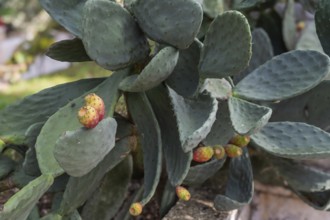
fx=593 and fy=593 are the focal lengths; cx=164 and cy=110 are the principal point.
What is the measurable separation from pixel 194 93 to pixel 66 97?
338mm

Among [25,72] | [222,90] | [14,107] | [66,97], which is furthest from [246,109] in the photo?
[25,72]

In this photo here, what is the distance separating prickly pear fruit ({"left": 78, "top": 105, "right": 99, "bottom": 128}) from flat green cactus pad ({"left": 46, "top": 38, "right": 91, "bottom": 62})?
42 centimetres

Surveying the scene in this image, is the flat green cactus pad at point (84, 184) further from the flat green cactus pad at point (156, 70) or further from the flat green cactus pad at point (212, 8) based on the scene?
the flat green cactus pad at point (212, 8)

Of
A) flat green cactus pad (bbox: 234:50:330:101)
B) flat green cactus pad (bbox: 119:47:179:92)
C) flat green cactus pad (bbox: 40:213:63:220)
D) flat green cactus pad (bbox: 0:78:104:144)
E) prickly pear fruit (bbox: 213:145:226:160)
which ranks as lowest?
flat green cactus pad (bbox: 40:213:63:220)

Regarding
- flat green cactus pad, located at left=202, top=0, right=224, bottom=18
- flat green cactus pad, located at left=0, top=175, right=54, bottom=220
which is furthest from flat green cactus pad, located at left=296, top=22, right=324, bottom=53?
flat green cactus pad, located at left=0, top=175, right=54, bottom=220

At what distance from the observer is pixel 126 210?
5.03 feet

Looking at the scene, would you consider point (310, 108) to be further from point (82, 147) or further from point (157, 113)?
point (82, 147)

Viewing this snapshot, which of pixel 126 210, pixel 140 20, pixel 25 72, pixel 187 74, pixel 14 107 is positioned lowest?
pixel 25 72

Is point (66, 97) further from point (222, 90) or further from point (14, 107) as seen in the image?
point (222, 90)

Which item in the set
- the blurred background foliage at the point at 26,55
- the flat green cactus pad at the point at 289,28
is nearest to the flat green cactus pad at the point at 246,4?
the flat green cactus pad at the point at 289,28

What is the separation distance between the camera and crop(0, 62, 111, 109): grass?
3271 mm

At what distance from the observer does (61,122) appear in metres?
1.28

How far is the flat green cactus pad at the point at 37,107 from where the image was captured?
1.40 meters

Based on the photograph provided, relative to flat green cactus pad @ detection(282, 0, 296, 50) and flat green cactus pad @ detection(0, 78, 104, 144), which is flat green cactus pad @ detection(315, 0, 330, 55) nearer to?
flat green cactus pad @ detection(282, 0, 296, 50)
